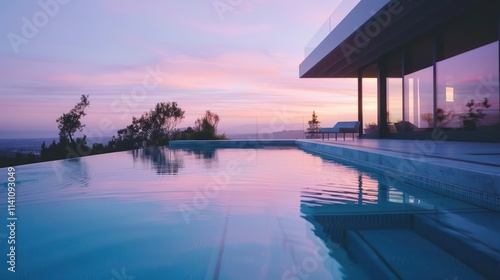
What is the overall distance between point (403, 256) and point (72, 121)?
12543 millimetres

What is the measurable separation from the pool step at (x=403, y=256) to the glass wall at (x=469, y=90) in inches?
231

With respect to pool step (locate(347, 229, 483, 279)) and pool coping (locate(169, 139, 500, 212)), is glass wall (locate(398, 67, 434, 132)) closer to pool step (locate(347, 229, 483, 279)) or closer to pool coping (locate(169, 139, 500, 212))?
pool coping (locate(169, 139, 500, 212))

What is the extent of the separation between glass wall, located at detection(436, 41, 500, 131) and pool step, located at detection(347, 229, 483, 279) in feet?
19.2

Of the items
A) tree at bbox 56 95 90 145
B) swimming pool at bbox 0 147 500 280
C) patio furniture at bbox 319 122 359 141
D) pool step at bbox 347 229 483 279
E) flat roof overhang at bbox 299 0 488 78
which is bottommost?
pool step at bbox 347 229 483 279

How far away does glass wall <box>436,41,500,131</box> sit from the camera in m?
6.94

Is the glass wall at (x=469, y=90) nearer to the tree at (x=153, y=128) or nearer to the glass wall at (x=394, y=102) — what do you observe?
the glass wall at (x=394, y=102)

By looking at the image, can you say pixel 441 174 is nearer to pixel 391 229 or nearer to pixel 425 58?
pixel 391 229

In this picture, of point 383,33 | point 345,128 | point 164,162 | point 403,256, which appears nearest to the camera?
point 403,256

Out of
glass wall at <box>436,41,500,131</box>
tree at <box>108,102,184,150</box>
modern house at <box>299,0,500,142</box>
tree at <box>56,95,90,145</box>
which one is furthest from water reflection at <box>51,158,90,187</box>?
tree at <box>108,102,184,150</box>

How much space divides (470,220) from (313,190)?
171 cm

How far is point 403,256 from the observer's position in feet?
6.75

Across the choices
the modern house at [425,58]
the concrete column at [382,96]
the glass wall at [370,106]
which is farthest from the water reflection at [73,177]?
the glass wall at [370,106]

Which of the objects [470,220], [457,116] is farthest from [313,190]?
[457,116]

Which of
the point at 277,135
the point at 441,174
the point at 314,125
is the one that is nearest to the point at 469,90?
the point at 441,174
